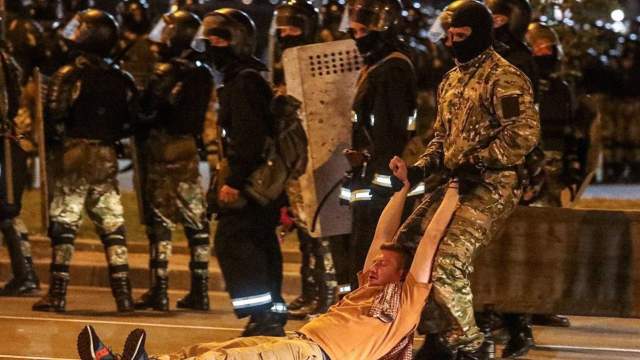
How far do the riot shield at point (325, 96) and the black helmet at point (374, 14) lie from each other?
0.62 m

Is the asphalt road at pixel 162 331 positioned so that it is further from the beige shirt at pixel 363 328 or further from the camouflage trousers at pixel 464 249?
the beige shirt at pixel 363 328

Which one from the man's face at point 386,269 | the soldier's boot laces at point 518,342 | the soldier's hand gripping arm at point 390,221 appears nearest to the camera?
the man's face at point 386,269

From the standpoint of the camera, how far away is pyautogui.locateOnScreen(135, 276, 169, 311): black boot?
10617mm

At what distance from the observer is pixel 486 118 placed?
729 cm

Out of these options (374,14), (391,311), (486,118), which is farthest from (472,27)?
(391,311)

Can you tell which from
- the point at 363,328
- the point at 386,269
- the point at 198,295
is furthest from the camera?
the point at 198,295

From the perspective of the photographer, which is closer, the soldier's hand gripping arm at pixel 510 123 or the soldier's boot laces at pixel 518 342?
the soldier's hand gripping arm at pixel 510 123

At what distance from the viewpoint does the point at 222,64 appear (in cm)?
895

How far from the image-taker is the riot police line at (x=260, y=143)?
848 cm

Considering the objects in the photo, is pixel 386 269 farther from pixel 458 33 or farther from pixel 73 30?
pixel 73 30

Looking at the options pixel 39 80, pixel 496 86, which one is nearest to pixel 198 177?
pixel 39 80

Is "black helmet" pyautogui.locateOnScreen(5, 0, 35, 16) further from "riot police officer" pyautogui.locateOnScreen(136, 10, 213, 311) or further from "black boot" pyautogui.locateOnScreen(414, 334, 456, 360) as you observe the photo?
"black boot" pyautogui.locateOnScreen(414, 334, 456, 360)

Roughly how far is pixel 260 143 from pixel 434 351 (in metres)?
1.71

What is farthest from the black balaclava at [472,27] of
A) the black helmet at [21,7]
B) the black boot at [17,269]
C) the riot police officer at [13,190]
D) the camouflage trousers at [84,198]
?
the black helmet at [21,7]
